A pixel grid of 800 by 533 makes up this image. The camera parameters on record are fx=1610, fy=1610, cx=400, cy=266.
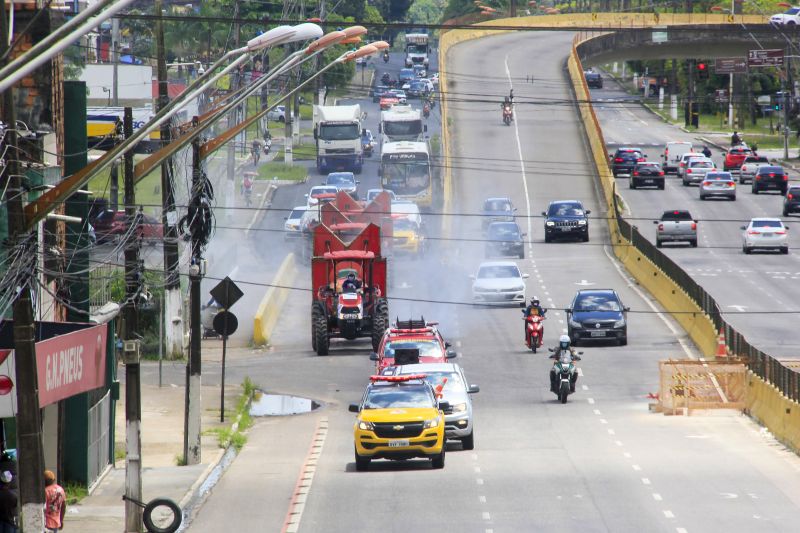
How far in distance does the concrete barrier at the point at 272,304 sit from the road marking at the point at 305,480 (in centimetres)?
1340

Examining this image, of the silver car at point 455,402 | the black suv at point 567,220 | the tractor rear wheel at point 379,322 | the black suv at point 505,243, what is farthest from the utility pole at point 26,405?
Answer: the black suv at point 567,220

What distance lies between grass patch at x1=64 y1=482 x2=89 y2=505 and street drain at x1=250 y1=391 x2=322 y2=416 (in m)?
10.8

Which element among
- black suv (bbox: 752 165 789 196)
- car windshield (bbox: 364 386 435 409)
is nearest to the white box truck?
black suv (bbox: 752 165 789 196)

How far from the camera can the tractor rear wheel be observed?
42.7m

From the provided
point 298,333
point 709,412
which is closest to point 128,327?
point 709,412

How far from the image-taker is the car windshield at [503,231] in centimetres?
6316

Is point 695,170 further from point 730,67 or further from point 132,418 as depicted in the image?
point 132,418

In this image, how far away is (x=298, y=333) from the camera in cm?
4928

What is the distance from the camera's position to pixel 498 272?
2052 inches

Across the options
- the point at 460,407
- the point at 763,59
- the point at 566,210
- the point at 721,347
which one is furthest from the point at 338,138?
the point at 460,407

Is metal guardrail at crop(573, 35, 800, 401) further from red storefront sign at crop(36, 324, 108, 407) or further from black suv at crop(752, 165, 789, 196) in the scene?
black suv at crop(752, 165, 789, 196)

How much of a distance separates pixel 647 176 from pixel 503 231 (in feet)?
74.8

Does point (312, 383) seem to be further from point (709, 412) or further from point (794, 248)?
point (794, 248)

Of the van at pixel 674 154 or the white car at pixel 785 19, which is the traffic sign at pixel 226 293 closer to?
the van at pixel 674 154
